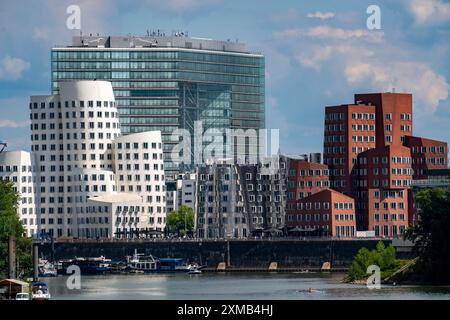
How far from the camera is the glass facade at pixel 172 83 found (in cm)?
18812

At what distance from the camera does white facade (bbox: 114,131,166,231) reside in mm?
159375

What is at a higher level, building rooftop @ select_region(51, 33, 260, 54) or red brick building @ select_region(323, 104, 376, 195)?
building rooftop @ select_region(51, 33, 260, 54)

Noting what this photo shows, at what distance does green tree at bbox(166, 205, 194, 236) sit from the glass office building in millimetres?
28500

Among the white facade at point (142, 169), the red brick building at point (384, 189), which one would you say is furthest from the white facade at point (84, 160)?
the red brick building at point (384, 189)

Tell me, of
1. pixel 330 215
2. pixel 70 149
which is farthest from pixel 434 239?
pixel 70 149

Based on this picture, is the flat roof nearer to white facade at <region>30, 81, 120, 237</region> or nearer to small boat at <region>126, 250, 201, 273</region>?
white facade at <region>30, 81, 120, 237</region>

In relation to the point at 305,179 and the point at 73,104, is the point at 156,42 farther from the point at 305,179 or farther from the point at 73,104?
the point at 305,179

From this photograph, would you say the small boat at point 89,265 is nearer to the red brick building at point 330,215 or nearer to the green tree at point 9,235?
the red brick building at point 330,215

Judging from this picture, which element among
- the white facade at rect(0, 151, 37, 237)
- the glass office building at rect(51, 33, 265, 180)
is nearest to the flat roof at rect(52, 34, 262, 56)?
the glass office building at rect(51, 33, 265, 180)

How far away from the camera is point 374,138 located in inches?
5704

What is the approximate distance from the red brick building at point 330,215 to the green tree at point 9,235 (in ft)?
143
